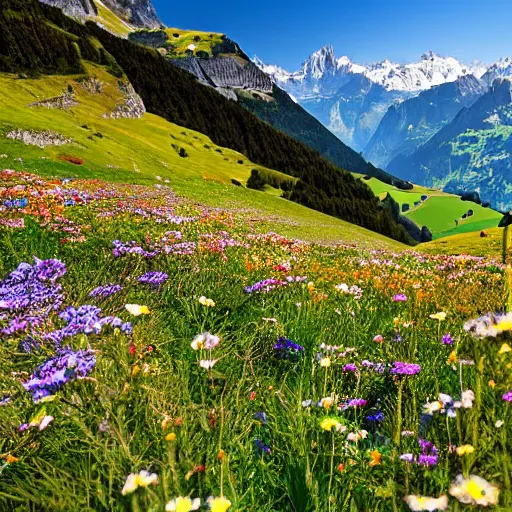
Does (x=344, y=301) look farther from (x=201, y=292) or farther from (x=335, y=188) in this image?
(x=335, y=188)

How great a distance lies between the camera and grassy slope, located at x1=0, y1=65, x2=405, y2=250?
38156mm

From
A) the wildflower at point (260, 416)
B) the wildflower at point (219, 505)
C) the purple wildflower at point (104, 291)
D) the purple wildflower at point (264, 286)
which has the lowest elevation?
the wildflower at point (260, 416)

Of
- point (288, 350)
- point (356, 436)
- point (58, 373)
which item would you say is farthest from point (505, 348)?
point (288, 350)

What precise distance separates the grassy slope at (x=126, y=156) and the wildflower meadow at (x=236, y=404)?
2102cm

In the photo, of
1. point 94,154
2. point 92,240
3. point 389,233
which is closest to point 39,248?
point 92,240

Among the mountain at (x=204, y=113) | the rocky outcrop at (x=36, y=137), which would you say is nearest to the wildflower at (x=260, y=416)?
the rocky outcrop at (x=36, y=137)

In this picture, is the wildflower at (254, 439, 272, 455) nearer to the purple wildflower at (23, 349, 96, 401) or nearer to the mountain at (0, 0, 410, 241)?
the purple wildflower at (23, 349, 96, 401)

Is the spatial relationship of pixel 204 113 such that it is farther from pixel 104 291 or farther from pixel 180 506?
pixel 180 506

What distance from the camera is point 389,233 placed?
5714 inches

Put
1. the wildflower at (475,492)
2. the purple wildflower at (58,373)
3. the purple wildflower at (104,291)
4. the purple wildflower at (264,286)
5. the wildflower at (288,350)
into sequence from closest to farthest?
1. the wildflower at (475,492)
2. the purple wildflower at (58,373)
3. the wildflower at (288,350)
4. the purple wildflower at (104,291)
5. the purple wildflower at (264,286)

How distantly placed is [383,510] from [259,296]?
3715mm

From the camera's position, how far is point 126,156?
5559cm

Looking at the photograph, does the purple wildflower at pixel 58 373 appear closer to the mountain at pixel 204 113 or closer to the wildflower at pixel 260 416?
the wildflower at pixel 260 416

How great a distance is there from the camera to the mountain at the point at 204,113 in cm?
9594
